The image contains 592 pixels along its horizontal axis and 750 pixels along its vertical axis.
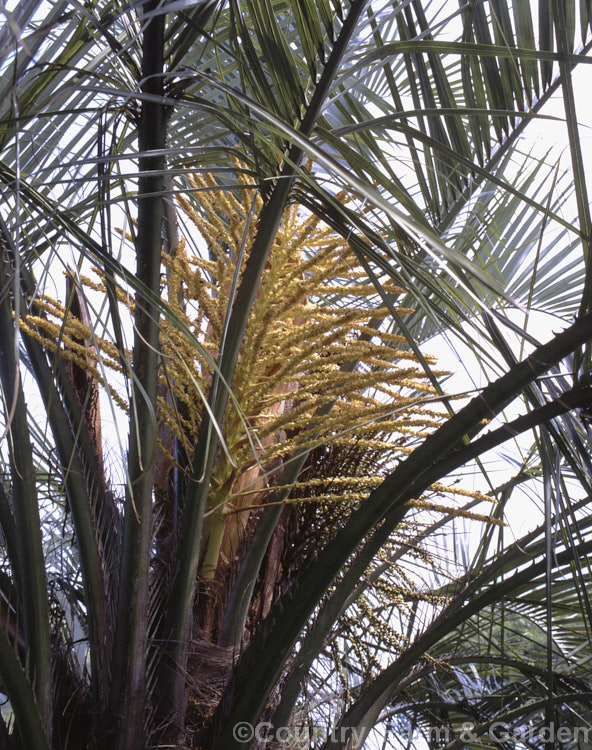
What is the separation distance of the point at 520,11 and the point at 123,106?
67 centimetres

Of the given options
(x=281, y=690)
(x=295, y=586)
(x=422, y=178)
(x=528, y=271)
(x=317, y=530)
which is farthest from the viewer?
(x=528, y=271)

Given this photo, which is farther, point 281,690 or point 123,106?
point 281,690

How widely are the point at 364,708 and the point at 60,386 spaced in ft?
2.38

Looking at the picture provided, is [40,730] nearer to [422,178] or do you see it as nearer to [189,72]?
[189,72]

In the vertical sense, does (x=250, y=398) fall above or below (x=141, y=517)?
above

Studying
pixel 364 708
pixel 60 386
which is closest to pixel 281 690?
pixel 364 708

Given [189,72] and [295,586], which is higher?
[189,72]

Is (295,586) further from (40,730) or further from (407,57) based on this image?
(407,57)

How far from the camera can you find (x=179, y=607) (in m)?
0.97

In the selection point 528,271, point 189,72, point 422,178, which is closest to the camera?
point 189,72

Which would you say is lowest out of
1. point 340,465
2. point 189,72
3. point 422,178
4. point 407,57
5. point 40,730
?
point 40,730

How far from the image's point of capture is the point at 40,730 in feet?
2.83

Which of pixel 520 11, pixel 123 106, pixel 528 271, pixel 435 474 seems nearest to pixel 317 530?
pixel 435 474

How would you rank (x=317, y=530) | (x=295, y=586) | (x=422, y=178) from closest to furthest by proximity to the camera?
1. (x=295, y=586)
2. (x=422, y=178)
3. (x=317, y=530)
